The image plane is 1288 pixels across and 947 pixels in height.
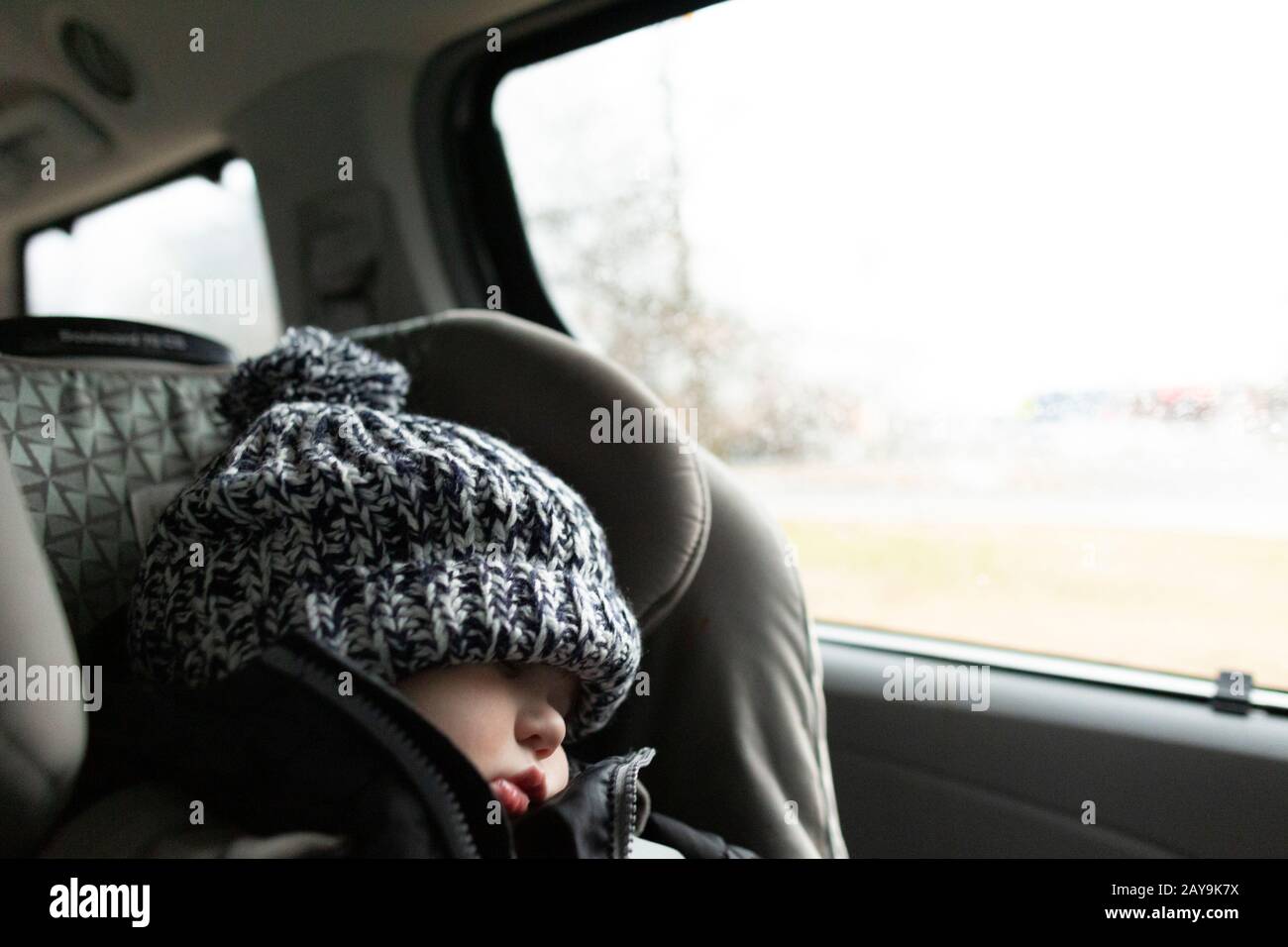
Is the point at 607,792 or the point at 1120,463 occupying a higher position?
the point at 1120,463

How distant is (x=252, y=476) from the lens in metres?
0.72

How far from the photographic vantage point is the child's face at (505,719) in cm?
72

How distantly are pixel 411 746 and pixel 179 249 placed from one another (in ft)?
7.98

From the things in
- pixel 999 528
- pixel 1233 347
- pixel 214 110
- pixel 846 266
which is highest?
pixel 214 110

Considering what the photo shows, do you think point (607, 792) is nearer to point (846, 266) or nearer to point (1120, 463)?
point (1120, 463)

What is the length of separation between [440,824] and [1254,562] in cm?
120

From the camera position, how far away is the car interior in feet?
3.05

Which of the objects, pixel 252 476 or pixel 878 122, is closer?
pixel 252 476
